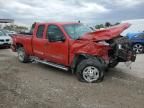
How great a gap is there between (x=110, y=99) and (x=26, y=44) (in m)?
5.96

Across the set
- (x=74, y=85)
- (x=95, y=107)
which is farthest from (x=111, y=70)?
(x=95, y=107)

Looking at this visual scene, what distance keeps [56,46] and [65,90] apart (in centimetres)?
246

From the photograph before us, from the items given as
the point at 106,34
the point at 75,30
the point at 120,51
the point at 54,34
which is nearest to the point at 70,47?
the point at 75,30

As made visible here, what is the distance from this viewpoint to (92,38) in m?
8.37

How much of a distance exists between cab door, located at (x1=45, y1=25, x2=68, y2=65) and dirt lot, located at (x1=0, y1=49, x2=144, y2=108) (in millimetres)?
566

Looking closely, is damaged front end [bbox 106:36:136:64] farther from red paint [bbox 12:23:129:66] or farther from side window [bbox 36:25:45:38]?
side window [bbox 36:25:45:38]

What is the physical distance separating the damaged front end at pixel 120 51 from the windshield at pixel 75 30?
4.04ft

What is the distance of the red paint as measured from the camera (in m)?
8.23

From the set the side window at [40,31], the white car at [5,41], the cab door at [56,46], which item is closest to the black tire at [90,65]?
the cab door at [56,46]

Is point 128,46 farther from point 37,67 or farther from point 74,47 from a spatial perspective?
point 37,67

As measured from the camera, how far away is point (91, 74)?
8.20 m

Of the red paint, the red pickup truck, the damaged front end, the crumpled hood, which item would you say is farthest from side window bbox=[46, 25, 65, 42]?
the damaged front end

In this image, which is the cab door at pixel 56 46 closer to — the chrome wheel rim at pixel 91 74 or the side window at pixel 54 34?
the side window at pixel 54 34

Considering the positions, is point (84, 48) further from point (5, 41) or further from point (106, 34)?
point (5, 41)
